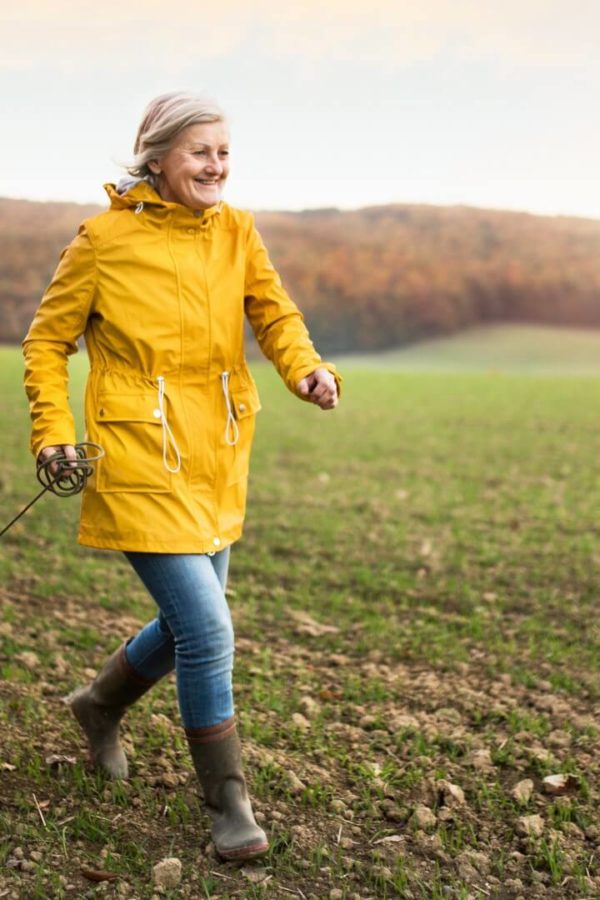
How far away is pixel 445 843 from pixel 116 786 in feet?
3.29

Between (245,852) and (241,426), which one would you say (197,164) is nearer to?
(241,426)

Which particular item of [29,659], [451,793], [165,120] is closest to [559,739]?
[451,793]

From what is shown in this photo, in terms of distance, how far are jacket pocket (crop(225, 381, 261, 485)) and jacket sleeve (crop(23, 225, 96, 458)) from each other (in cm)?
45

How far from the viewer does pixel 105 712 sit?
140 inches

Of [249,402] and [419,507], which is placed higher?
[249,402]

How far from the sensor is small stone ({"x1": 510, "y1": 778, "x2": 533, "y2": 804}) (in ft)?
11.5

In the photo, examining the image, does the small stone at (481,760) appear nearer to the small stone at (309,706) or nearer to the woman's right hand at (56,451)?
the small stone at (309,706)

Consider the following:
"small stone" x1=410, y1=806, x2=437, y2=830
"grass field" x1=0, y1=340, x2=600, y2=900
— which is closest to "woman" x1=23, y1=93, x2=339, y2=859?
"grass field" x1=0, y1=340, x2=600, y2=900

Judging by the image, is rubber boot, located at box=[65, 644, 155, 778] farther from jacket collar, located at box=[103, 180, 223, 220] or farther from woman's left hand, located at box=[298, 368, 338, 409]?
jacket collar, located at box=[103, 180, 223, 220]

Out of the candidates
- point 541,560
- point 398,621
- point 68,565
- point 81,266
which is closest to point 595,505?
point 541,560

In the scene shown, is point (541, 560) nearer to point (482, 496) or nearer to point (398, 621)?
point (398, 621)

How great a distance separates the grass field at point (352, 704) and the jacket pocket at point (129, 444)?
0.99 metres

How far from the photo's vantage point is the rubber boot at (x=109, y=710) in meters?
3.51

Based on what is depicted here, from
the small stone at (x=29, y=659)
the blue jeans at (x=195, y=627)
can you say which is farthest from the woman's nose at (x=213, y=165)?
the small stone at (x=29, y=659)
